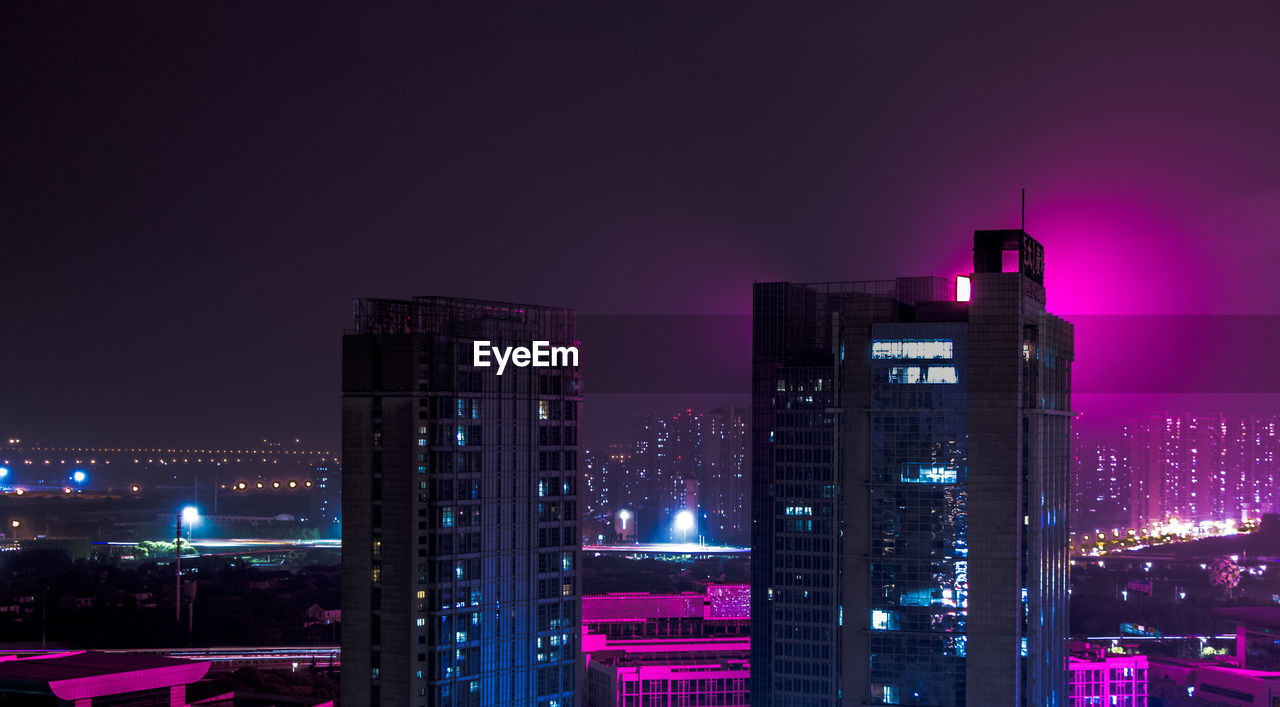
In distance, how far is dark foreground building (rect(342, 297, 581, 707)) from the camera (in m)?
37.3

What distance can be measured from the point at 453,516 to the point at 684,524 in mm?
123480

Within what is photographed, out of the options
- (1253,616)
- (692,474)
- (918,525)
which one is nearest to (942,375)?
(918,525)

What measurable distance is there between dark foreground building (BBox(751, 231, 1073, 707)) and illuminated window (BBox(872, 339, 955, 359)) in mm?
42

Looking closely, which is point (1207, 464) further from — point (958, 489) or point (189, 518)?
point (958, 489)

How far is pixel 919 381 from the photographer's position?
37719 millimetres

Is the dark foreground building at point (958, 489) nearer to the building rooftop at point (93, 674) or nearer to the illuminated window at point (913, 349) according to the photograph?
the illuminated window at point (913, 349)

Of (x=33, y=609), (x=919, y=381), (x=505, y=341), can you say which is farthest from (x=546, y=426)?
(x=33, y=609)

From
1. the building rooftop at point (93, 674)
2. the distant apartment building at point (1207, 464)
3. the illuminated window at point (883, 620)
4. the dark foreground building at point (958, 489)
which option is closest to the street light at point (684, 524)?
the distant apartment building at point (1207, 464)

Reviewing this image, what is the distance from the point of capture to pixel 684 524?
160250mm

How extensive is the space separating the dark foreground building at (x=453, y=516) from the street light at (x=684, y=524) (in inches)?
4674

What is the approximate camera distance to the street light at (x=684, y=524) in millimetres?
160000

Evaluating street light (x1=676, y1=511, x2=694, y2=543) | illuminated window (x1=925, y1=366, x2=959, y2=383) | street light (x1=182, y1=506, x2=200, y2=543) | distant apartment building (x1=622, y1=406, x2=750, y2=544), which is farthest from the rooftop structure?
street light (x1=676, y1=511, x2=694, y2=543)

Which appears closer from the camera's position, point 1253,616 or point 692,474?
point 1253,616

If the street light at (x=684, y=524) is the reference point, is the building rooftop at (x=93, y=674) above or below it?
above
